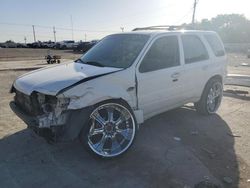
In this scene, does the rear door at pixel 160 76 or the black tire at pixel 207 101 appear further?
the black tire at pixel 207 101

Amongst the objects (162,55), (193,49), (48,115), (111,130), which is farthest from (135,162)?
(193,49)

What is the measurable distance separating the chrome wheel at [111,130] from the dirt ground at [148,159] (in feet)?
0.58

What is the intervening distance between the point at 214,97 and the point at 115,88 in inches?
132

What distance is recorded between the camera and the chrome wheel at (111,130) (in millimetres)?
4513

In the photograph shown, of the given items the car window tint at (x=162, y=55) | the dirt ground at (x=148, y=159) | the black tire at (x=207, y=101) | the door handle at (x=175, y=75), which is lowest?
the dirt ground at (x=148, y=159)

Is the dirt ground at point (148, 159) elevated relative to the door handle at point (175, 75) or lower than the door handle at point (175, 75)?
lower

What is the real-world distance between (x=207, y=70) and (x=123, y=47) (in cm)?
211

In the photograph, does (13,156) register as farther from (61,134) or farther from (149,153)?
(149,153)

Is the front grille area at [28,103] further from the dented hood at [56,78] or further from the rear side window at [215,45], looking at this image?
the rear side window at [215,45]

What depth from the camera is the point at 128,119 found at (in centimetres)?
480

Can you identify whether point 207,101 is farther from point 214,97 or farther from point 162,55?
point 162,55

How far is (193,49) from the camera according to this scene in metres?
6.27

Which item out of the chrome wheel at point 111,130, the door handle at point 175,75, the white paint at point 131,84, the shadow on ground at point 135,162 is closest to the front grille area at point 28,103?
the white paint at point 131,84

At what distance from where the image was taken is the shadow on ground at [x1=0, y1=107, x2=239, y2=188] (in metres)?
Answer: 4.00
